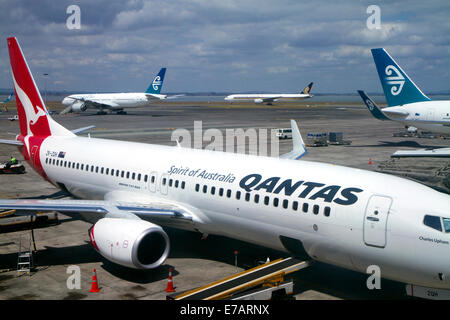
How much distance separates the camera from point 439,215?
41.4 feet

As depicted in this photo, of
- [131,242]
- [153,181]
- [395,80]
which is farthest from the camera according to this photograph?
[395,80]

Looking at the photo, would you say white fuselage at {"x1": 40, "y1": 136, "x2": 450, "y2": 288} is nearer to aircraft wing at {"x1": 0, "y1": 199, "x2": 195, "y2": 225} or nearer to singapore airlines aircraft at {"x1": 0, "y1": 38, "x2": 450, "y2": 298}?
singapore airlines aircraft at {"x1": 0, "y1": 38, "x2": 450, "y2": 298}

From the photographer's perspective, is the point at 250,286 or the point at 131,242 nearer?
the point at 250,286

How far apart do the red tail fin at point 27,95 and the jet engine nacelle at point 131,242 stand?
12.2 metres

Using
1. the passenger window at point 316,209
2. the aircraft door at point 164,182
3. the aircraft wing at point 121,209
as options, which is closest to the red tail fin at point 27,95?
the aircraft wing at point 121,209

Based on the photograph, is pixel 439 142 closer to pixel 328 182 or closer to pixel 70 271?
pixel 328 182

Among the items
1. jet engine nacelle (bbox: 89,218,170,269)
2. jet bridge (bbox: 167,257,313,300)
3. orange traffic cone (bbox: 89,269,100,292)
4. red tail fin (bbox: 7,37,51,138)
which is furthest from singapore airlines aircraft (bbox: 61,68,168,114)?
jet bridge (bbox: 167,257,313,300)

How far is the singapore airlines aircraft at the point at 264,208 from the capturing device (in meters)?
12.9

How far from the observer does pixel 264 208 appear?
1561 centimetres

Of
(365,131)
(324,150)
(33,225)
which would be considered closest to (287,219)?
(33,225)

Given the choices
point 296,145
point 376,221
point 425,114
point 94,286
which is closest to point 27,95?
point 94,286

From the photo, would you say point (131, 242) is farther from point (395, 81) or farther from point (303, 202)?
point (395, 81)

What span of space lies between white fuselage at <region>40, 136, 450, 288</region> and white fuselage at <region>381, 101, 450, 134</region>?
1341 inches

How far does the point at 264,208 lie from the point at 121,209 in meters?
5.84
